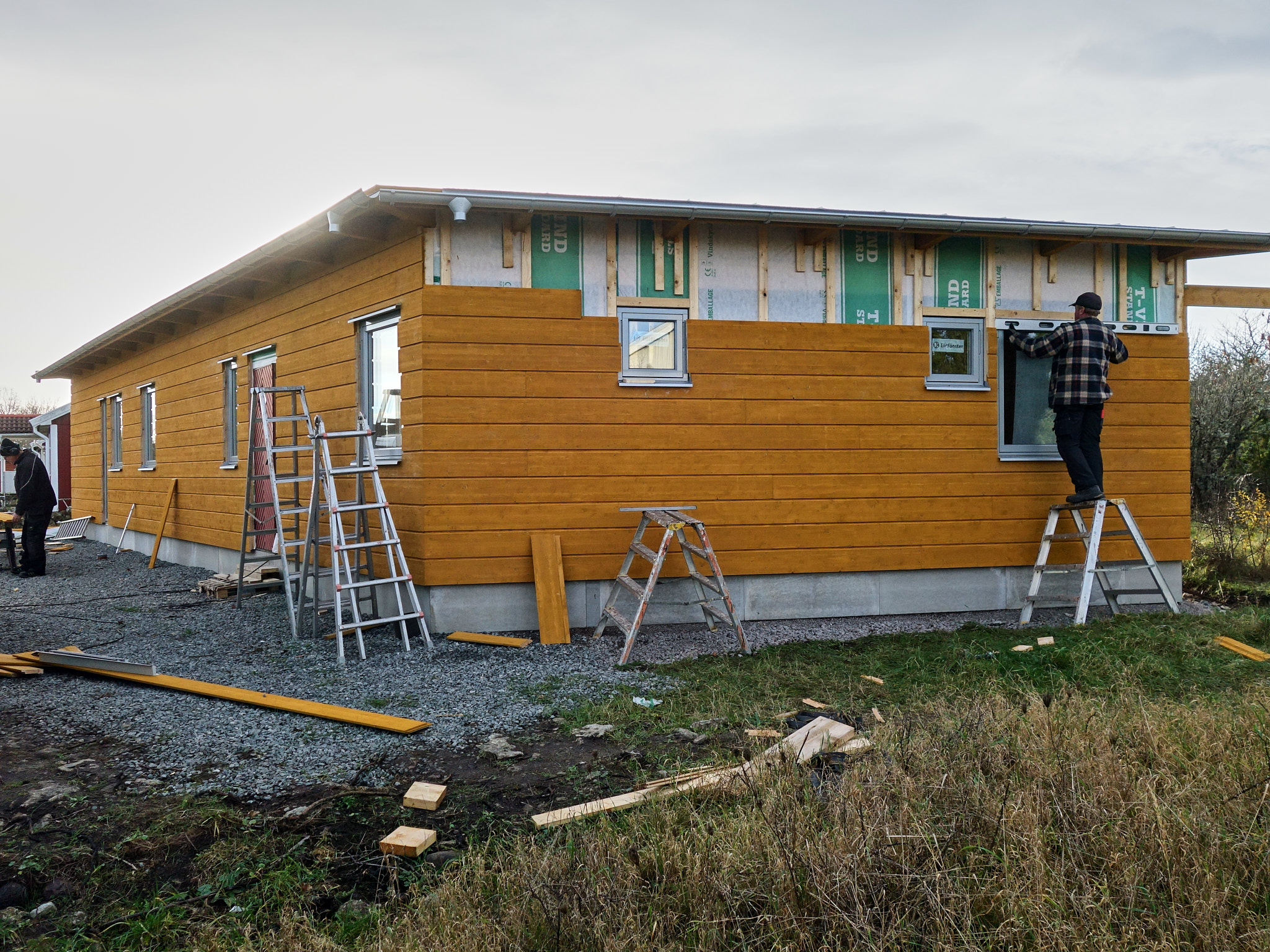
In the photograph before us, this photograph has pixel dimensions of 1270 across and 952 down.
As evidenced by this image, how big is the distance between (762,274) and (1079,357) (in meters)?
2.88

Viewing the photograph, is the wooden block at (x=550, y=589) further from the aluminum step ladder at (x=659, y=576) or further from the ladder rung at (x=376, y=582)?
the ladder rung at (x=376, y=582)

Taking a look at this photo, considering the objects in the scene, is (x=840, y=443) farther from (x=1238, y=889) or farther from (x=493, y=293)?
(x=1238, y=889)

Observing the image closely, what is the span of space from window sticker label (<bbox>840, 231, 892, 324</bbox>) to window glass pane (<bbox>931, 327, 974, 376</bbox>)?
1.86 feet

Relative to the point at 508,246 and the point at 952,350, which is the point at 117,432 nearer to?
the point at 508,246

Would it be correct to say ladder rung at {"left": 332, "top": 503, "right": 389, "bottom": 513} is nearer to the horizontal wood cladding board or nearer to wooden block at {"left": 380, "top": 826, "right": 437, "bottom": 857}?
the horizontal wood cladding board

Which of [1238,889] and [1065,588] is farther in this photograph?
[1065,588]

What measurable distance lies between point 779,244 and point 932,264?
59.6 inches

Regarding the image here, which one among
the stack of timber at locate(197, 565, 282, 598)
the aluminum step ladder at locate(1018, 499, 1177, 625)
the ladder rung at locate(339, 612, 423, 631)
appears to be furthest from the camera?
the stack of timber at locate(197, 565, 282, 598)

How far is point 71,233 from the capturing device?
15.7m

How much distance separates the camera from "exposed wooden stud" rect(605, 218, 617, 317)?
7.38 metres

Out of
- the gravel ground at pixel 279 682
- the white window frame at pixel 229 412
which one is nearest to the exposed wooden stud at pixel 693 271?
the gravel ground at pixel 279 682

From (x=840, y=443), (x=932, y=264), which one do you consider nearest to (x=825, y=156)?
(x=932, y=264)

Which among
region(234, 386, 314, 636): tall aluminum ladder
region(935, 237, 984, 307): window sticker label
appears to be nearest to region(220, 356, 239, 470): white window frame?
region(234, 386, 314, 636): tall aluminum ladder

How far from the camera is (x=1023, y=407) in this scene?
27.3 feet
